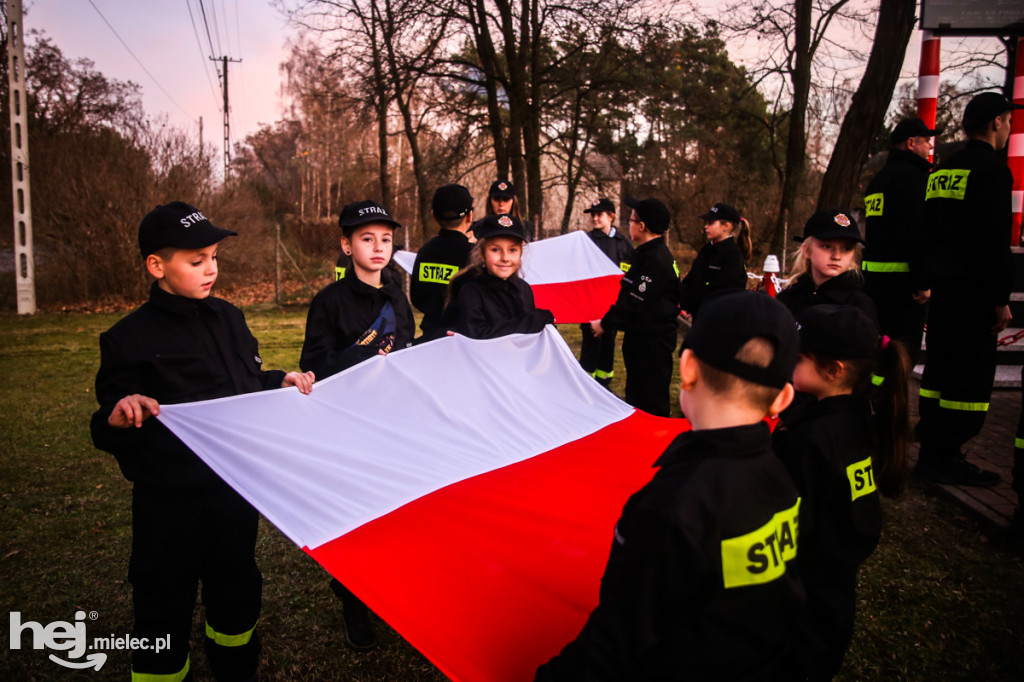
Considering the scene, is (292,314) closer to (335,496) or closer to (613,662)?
(335,496)

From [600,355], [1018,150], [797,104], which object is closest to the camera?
Answer: [600,355]

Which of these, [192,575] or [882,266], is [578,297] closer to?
[882,266]

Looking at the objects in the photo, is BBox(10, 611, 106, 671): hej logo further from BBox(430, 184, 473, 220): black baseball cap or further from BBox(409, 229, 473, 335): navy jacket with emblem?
BBox(430, 184, 473, 220): black baseball cap

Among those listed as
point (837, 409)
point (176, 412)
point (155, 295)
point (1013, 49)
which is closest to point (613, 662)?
point (837, 409)

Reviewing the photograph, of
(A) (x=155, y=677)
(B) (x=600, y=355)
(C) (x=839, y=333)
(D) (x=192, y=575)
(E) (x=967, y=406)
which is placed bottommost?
(A) (x=155, y=677)

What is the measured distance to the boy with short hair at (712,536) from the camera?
4.83 feet

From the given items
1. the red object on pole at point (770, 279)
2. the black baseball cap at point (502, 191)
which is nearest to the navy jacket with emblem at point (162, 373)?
the black baseball cap at point (502, 191)

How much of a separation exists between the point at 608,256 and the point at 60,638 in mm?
6778

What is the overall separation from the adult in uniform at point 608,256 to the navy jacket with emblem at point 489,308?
11.5ft

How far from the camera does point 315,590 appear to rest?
11.7 ft

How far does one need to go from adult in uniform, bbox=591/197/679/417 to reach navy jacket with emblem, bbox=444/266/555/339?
120 centimetres

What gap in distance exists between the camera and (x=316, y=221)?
2978 centimetres

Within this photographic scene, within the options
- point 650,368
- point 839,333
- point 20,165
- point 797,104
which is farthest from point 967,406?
point 20,165

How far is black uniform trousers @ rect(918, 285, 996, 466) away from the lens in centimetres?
459
